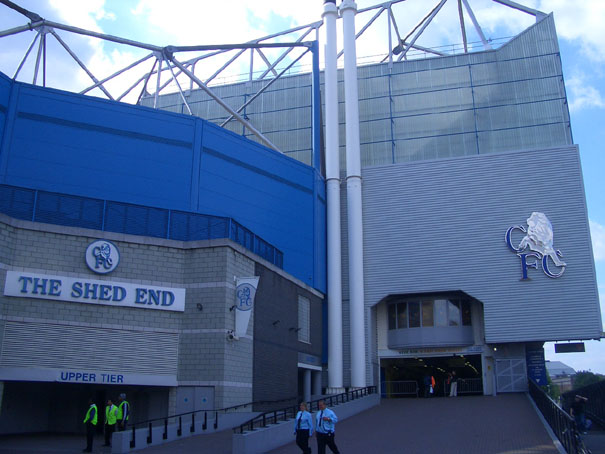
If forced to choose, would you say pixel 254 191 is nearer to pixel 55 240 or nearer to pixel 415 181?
pixel 415 181

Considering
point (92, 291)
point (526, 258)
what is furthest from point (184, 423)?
point (526, 258)

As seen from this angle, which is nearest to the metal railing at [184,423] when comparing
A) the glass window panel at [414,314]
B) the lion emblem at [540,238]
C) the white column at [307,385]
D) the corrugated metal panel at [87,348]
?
the corrugated metal panel at [87,348]

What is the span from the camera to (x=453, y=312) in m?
42.4

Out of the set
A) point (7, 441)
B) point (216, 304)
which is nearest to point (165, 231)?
point (216, 304)

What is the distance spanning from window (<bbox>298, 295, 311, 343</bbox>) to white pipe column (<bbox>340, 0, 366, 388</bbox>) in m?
5.10

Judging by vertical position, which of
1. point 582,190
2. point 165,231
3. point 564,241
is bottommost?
point 165,231

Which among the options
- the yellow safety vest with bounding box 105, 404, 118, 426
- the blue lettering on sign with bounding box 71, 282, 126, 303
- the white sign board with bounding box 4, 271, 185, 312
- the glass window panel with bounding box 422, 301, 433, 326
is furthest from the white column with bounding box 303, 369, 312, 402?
the yellow safety vest with bounding box 105, 404, 118, 426

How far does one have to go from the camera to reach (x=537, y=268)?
130 feet

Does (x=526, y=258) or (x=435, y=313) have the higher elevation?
(x=526, y=258)

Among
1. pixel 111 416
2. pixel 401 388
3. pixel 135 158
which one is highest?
pixel 135 158

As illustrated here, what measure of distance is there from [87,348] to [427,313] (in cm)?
2499

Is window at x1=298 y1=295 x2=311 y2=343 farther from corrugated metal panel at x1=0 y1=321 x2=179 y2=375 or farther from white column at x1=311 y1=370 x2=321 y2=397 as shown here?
corrugated metal panel at x1=0 y1=321 x2=179 y2=375

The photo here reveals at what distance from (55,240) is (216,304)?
6.30m

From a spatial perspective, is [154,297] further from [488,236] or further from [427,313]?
[488,236]
